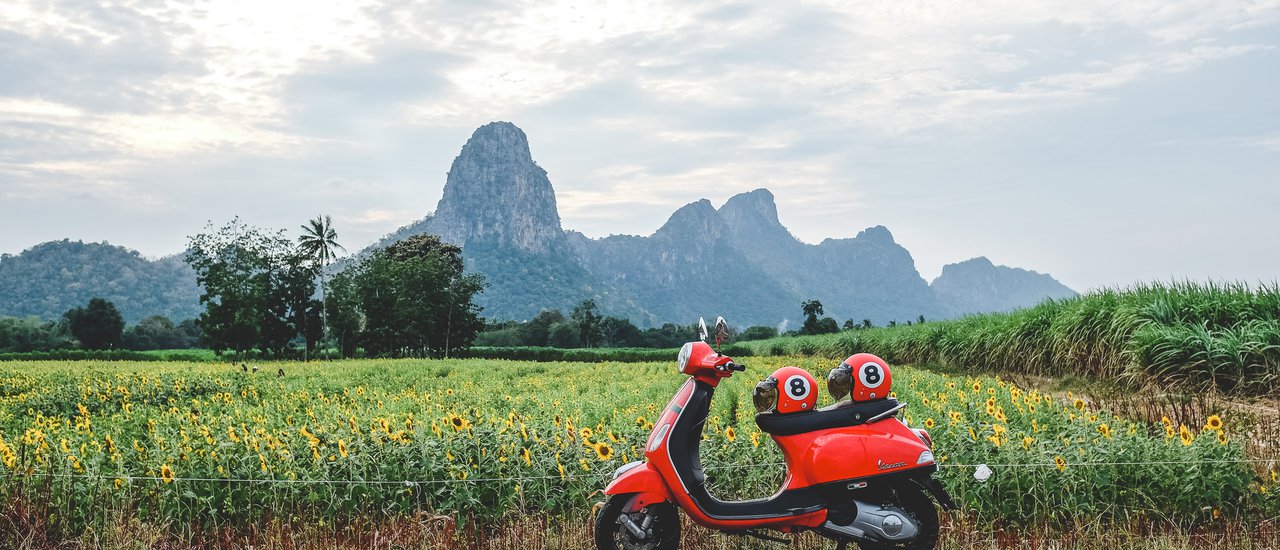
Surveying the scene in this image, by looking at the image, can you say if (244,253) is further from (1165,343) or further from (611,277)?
(611,277)

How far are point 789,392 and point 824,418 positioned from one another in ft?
0.64

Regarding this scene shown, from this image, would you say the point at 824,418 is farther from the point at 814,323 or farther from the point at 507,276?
the point at 507,276

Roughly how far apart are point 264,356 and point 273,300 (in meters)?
3.67

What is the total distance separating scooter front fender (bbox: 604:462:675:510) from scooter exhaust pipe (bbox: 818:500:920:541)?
80cm

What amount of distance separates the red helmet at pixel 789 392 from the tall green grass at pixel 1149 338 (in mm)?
8246

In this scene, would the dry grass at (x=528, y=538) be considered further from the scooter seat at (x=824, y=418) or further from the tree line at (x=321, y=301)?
the tree line at (x=321, y=301)

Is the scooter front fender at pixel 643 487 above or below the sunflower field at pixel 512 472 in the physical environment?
above

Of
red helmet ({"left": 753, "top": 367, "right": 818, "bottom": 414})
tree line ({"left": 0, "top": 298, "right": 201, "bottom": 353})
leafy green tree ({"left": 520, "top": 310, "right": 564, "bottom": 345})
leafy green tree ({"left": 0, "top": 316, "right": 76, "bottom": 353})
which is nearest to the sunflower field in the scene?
red helmet ({"left": 753, "top": 367, "right": 818, "bottom": 414})

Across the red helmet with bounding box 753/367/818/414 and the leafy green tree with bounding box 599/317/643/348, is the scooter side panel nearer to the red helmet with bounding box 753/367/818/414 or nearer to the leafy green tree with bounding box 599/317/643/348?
the red helmet with bounding box 753/367/818/414

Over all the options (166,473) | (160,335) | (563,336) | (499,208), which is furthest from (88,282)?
(166,473)

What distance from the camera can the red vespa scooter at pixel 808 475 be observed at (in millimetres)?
3666

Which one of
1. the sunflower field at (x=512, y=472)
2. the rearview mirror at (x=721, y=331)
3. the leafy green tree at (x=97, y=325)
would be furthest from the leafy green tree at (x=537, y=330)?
the rearview mirror at (x=721, y=331)

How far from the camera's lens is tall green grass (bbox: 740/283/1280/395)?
9602 mm

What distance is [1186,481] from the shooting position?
5.11 metres
